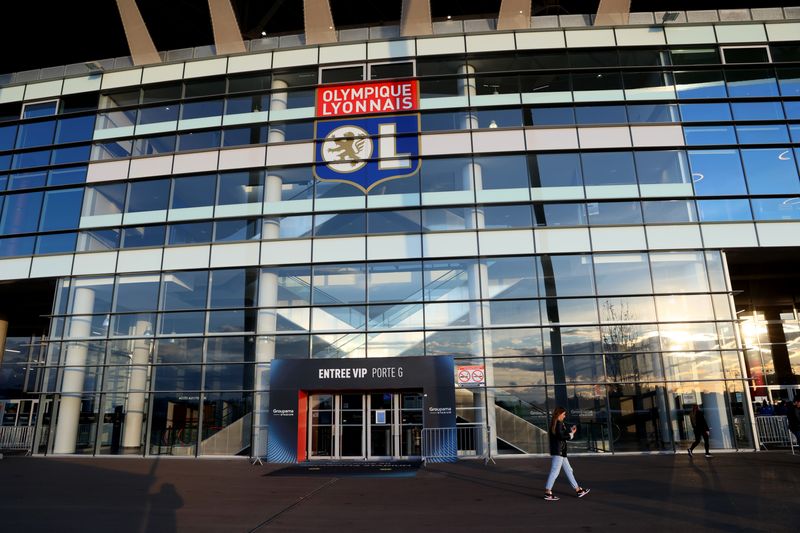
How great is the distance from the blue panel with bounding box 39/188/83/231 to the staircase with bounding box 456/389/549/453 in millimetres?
17017

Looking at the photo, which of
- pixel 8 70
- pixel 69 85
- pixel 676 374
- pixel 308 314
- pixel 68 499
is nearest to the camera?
pixel 68 499

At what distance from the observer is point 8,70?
25984 mm

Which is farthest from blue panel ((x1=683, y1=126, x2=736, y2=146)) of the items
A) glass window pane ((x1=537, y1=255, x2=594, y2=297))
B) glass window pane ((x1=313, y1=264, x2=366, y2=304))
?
glass window pane ((x1=313, y1=264, x2=366, y2=304))

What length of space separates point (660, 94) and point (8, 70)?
29934 millimetres

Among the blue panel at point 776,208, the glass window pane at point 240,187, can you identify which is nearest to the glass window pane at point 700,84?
the blue panel at point 776,208

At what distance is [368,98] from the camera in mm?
21297

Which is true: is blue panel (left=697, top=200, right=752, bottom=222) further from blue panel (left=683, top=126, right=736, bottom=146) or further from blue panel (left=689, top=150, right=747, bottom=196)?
blue panel (left=683, top=126, right=736, bottom=146)

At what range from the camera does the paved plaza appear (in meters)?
7.81

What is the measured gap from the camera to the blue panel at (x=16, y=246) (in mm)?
21641

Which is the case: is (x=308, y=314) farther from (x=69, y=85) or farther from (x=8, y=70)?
(x=8, y=70)

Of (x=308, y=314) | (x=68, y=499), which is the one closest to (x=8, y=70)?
(x=308, y=314)

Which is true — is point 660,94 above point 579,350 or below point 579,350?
above

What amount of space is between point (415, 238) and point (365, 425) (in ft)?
22.5

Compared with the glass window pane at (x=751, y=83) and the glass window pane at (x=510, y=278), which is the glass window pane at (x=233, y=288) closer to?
the glass window pane at (x=510, y=278)
